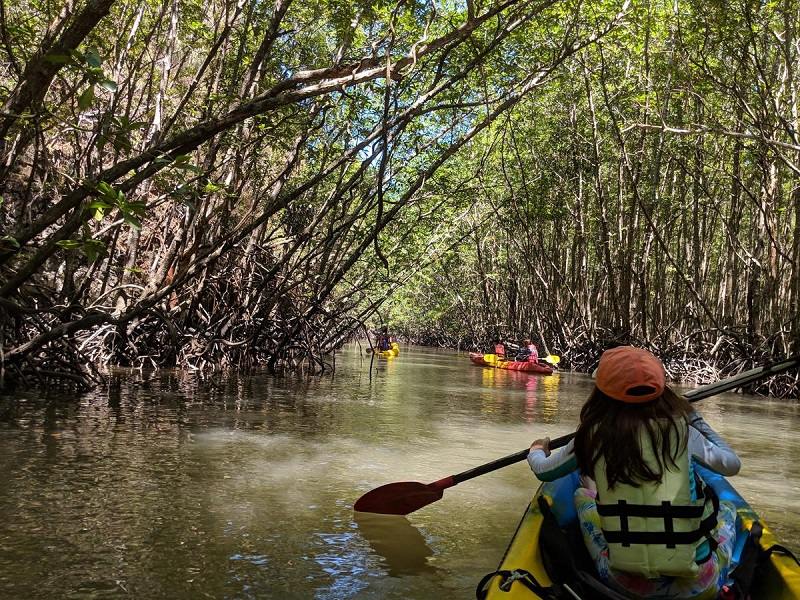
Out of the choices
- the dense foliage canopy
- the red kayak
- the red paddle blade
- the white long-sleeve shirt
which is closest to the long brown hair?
the white long-sleeve shirt

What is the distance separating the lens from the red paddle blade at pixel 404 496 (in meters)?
4.25

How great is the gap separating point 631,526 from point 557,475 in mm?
404

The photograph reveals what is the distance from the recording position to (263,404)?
29.7ft

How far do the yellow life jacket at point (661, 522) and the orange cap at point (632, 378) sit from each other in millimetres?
124

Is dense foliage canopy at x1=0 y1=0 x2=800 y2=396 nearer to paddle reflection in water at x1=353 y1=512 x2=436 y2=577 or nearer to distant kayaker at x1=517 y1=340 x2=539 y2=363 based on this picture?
distant kayaker at x1=517 y1=340 x2=539 y2=363

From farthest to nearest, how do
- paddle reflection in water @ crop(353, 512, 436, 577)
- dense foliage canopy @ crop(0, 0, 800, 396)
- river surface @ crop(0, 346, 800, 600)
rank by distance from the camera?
dense foliage canopy @ crop(0, 0, 800, 396), paddle reflection in water @ crop(353, 512, 436, 577), river surface @ crop(0, 346, 800, 600)

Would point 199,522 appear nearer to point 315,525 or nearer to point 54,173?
point 315,525

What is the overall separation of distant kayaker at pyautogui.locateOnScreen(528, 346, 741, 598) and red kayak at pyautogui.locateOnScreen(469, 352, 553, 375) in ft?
52.6

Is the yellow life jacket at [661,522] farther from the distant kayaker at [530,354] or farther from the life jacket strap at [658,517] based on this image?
the distant kayaker at [530,354]

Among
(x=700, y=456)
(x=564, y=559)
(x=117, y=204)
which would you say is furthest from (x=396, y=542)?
(x=117, y=204)

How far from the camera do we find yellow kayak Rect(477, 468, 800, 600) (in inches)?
92.1

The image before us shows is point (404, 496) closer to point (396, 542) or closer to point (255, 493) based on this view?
point (396, 542)

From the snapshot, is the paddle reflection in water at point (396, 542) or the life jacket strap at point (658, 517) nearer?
the life jacket strap at point (658, 517)

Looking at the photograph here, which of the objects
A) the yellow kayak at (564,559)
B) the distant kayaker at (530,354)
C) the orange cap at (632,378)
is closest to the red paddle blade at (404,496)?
the yellow kayak at (564,559)
